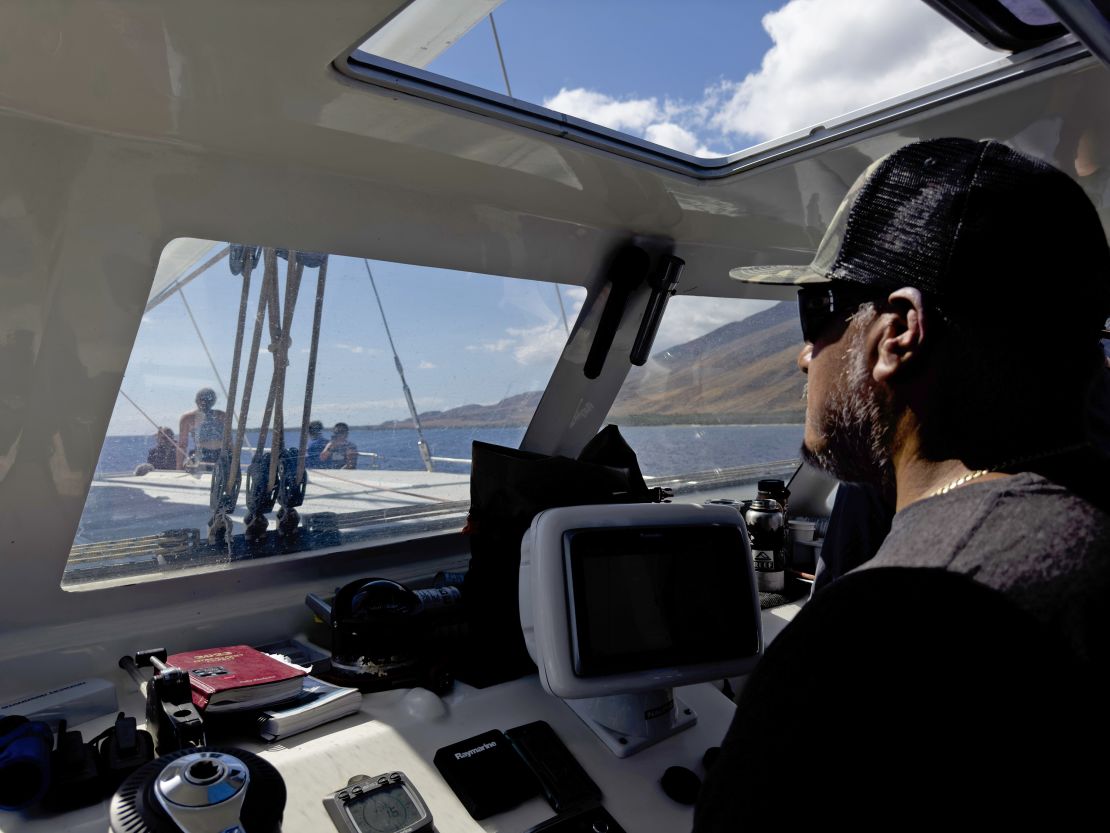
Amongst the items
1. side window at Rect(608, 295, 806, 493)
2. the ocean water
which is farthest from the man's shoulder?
side window at Rect(608, 295, 806, 493)

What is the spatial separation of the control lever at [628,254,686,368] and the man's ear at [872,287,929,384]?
1.68 meters

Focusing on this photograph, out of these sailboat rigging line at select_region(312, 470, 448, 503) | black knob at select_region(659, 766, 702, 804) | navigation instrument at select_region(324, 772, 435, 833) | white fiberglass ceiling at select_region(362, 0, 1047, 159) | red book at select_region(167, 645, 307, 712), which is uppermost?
white fiberglass ceiling at select_region(362, 0, 1047, 159)

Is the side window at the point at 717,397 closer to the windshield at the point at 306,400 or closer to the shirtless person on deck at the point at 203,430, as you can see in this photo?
the windshield at the point at 306,400

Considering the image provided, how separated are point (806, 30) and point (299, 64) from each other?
3.65ft

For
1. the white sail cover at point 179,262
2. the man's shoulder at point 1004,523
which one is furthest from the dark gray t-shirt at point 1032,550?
the white sail cover at point 179,262

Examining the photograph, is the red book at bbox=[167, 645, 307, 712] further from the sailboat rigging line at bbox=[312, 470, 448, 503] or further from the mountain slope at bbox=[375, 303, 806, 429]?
the mountain slope at bbox=[375, 303, 806, 429]

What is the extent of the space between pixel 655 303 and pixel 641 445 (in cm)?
77

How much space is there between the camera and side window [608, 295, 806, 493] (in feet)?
10.5

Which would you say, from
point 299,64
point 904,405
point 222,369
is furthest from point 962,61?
point 222,369

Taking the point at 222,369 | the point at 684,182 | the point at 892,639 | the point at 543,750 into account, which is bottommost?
the point at 543,750

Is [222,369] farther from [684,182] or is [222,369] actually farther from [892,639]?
[892,639]

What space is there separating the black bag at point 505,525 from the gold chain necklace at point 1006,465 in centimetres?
116

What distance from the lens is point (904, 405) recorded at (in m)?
1.06

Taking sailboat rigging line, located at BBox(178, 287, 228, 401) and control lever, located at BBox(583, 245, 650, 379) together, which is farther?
control lever, located at BBox(583, 245, 650, 379)
